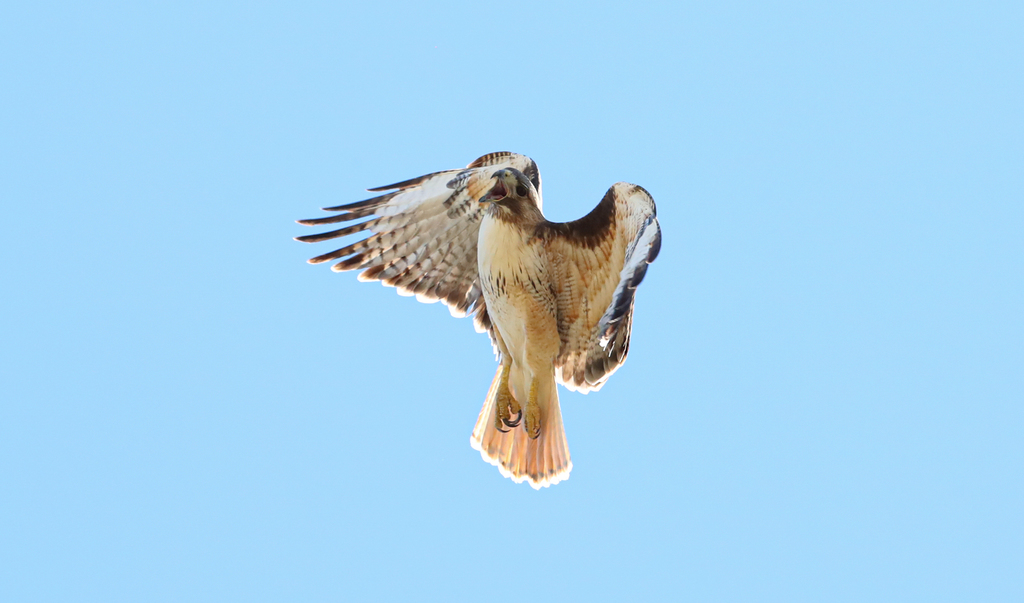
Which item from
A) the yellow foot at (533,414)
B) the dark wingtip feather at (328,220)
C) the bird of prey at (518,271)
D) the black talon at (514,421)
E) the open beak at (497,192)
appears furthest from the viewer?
the dark wingtip feather at (328,220)

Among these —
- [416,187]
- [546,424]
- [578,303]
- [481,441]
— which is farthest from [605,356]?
[416,187]

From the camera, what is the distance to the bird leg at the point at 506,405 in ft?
23.6

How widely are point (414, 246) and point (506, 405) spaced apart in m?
1.28

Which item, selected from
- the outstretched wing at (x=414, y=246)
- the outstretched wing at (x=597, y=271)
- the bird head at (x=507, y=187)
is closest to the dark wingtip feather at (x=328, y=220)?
the outstretched wing at (x=414, y=246)

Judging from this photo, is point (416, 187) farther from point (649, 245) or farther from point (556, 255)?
point (649, 245)

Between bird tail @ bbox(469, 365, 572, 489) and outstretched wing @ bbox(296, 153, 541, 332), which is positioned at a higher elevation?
outstretched wing @ bbox(296, 153, 541, 332)

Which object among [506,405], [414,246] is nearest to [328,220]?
[414,246]

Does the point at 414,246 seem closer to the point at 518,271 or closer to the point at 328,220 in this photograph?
the point at 328,220

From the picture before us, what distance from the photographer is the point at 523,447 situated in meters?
7.50

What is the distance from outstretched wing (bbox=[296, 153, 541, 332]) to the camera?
24.6 ft

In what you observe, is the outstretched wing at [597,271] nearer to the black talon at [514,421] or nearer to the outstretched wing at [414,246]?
the black talon at [514,421]

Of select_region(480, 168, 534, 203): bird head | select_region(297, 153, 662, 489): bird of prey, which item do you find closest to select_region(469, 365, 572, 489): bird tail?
select_region(297, 153, 662, 489): bird of prey

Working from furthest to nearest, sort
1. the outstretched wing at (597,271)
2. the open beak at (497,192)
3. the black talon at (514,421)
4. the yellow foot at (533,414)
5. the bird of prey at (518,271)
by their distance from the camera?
the black talon at (514,421), the yellow foot at (533,414), the open beak at (497,192), the bird of prey at (518,271), the outstretched wing at (597,271)

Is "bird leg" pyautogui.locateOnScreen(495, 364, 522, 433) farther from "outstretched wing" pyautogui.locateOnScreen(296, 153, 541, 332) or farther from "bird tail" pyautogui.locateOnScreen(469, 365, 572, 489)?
"outstretched wing" pyautogui.locateOnScreen(296, 153, 541, 332)
